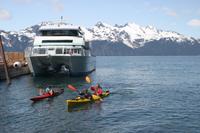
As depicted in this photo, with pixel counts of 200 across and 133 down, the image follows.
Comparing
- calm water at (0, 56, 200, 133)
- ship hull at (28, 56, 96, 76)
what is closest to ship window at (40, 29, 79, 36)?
ship hull at (28, 56, 96, 76)

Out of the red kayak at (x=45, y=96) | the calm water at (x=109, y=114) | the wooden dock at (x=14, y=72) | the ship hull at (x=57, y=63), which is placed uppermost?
the ship hull at (x=57, y=63)

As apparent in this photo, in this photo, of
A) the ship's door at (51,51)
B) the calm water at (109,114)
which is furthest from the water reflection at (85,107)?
the ship's door at (51,51)

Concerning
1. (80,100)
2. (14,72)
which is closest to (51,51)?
(14,72)

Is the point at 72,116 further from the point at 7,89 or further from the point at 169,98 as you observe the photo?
the point at 7,89

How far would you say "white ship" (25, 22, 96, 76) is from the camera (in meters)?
69.5

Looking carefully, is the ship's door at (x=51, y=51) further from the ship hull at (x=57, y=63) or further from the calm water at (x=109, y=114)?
the calm water at (x=109, y=114)

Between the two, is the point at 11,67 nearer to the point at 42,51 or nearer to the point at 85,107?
the point at 42,51

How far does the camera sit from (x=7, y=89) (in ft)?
187

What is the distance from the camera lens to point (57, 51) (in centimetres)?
7094

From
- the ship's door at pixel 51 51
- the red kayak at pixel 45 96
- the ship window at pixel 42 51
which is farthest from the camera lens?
the ship window at pixel 42 51

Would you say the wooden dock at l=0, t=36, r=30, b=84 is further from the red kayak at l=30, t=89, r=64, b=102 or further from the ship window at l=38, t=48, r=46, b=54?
the red kayak at l=30, t=89, r=64, b=102

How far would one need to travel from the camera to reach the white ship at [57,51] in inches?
2736

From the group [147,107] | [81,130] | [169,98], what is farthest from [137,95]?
[81,130]

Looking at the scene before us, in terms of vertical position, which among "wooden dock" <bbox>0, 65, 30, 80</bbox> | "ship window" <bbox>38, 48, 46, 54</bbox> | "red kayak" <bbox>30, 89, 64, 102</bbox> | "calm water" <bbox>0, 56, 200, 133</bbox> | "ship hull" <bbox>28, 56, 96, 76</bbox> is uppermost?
"ship window" <bbox>38, 48, 46, 54</bbox>
